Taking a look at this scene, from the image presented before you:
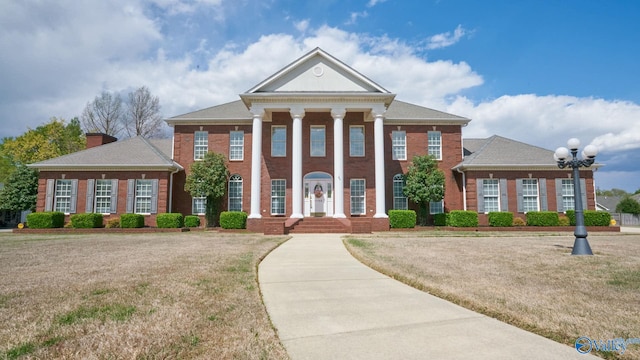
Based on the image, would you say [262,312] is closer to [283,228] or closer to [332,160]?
[283,228]

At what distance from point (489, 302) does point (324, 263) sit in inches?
180

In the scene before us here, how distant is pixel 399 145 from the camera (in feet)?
87.8

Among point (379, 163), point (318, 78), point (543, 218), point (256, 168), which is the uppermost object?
point (318, 78)

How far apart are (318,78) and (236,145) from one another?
7.89 meters

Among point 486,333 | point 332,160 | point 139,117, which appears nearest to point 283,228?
point 332,160

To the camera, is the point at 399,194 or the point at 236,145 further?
the point at 236,145

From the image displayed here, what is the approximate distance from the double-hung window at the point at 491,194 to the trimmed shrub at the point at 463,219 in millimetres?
2502

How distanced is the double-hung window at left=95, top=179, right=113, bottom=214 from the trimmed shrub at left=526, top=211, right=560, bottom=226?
28784 mm

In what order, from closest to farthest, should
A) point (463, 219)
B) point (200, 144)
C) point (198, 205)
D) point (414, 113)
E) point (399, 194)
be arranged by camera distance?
point (463, 219)
point (198, 205)
point (399, 194)
point (200, 144)
point (414, 113)

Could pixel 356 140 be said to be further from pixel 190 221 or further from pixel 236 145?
pixel 190 221

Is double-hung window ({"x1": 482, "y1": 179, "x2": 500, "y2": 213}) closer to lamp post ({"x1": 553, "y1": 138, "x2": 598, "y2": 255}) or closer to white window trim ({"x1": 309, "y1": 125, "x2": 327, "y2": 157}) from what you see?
white window trim ({"x1": 309, "y1": 125, "x2": 327, "y2": 157})

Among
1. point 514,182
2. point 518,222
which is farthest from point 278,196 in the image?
point 514,182

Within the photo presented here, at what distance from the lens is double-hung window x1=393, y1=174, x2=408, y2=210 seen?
2595 centimetres

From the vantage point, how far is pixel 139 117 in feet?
145
